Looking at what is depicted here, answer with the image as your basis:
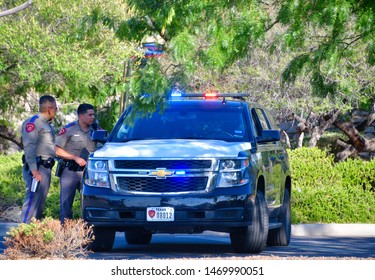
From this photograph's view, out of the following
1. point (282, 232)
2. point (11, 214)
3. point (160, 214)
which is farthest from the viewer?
point (11, 214)

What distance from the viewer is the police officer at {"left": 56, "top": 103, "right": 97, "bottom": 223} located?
15297 millimetres

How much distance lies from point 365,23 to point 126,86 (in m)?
3.10

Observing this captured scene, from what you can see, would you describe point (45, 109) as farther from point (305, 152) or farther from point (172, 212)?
point (305, 152)

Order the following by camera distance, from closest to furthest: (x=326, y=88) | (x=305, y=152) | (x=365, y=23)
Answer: (x=365, y=23)
(x=326, y=88)
(x=305, y=152)

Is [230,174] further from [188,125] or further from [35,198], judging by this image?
[35,198]

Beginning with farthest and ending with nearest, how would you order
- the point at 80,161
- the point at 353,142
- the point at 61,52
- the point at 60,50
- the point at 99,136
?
the point at 353,142, the point at 61,52, the point at 60,50, the point at 80,161, the point at 99,136

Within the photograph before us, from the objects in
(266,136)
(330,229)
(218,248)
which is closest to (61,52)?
(330,229)

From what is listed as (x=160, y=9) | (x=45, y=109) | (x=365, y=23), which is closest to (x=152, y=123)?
(x=45, y=109)

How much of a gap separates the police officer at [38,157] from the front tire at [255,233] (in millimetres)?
2685

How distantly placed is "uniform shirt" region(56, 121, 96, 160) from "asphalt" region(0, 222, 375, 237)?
4063 mm

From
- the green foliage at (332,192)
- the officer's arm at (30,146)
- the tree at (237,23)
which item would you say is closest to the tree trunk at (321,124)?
the green foliage at (332,192)

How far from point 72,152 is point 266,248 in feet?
10.0

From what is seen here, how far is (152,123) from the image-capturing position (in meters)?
14.8

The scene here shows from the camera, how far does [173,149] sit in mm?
13750
